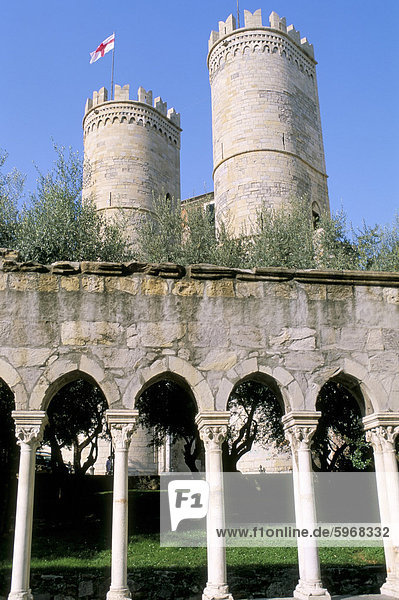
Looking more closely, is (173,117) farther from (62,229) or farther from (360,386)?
(360,386)

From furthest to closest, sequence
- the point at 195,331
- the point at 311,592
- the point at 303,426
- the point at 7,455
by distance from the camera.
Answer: the point at 7,455 → the point at 195,331 → the point at 303,426 → the point at 311,592

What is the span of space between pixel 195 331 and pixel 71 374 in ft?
5.61

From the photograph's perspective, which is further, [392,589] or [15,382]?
[15,382]

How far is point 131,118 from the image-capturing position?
3069cm

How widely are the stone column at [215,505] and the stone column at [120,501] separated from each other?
3.05 feet

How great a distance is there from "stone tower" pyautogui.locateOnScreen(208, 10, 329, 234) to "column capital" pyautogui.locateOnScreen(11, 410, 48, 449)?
57.8 ft

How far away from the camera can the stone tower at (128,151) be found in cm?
2923

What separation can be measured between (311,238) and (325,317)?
9.50 m

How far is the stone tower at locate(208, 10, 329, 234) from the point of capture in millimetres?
24953

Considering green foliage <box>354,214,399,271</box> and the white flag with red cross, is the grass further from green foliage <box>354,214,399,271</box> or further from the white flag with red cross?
the white flag with red cross

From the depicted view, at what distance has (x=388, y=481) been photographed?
7.25 meters

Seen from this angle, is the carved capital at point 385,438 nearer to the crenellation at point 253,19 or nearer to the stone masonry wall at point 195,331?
the stone masonry wall at point 195,331

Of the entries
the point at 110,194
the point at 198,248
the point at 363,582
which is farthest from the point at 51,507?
the point at 110,194

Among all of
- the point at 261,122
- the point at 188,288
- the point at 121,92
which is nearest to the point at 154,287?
the point at 188,288
